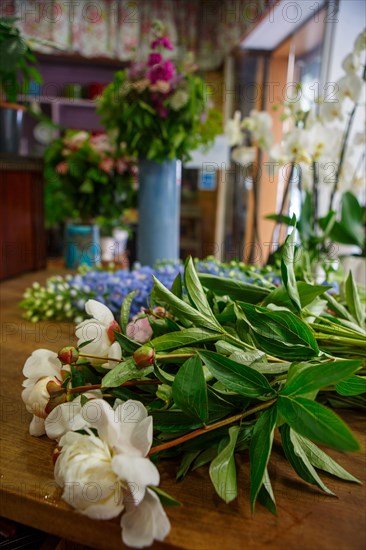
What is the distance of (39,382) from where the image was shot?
1.52ft

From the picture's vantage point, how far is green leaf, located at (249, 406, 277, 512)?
0.36 m

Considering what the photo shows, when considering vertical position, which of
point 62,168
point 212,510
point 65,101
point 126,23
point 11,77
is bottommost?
point 212,510

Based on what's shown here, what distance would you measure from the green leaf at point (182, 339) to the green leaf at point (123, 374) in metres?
0.03

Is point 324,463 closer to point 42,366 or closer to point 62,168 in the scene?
point 42,366

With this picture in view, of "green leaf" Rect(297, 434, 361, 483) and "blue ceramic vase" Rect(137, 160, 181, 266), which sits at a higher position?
"blue ceramic vase" Rect(137, 160, 181, 266)

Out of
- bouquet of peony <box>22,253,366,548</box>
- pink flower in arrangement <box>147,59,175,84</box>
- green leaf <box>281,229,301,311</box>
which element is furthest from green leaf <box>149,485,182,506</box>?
pink flower in arrangement <box>147,59,175,84</box>

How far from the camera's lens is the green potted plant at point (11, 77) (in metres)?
1.10

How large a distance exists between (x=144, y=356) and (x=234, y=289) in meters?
0.20

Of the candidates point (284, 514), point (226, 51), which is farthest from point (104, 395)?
point (226, 51)

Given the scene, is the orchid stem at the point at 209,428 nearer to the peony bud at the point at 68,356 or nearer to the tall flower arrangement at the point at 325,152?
the peony bud at the point at 68,356

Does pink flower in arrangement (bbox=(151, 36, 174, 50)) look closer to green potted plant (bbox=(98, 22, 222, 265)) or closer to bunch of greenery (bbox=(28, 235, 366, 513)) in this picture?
green potted plant (bbox=(98, 22, 222, 265))

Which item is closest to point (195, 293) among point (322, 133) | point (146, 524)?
point (146, 524)

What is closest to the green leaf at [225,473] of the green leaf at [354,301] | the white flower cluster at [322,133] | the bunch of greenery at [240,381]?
the bunch of greenery at [240,381]

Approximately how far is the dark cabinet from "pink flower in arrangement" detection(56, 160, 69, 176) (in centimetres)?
10
